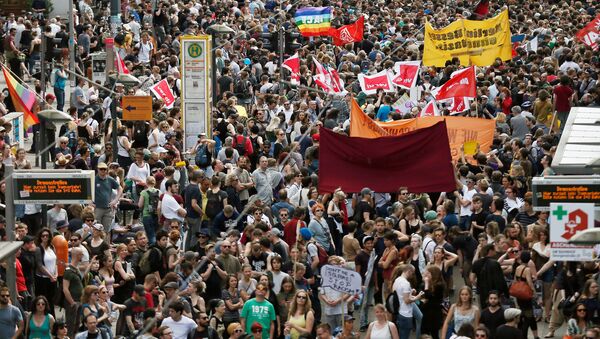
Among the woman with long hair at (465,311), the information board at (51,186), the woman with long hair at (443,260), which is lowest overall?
the woman with long hair at (465,311)

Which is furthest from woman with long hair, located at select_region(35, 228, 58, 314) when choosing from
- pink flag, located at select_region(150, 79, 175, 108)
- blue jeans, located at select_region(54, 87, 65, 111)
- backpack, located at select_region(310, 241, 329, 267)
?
blue jeans, located at select_region(54, 87, 65, 111)

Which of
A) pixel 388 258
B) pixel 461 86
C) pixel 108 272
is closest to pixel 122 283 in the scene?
pixel 108 272

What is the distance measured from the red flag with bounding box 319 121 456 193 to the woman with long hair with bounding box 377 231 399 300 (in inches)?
99.2

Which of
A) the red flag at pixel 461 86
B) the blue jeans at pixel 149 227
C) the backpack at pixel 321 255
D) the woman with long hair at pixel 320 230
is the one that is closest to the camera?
the backpack at pixel 321 255

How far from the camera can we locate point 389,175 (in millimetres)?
23797

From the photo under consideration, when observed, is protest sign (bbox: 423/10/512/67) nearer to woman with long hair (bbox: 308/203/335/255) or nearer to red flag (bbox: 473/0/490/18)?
red flag (bbox: 473/0/490/18)

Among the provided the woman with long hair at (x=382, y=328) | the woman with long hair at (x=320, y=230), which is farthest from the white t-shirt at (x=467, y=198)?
the woman with long hair at (x=382, y=328)

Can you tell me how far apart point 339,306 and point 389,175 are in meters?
4.26

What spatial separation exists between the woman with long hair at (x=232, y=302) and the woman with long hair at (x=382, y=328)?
176cm

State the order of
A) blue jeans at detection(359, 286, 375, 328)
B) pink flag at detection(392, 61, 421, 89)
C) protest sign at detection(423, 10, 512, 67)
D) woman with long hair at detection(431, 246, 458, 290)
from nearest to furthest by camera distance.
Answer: woman with long hair at detection(431, 246, 458, 290) → blue jeans at detection(359, 286, 375, 328) → pink flag at detection(392, 61, 421, 89) → protest sign at detection(423, 10, 512, 67)

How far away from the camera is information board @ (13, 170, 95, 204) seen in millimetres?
19594

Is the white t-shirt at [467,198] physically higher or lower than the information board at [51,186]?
lower

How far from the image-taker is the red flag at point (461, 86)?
96.3 feet

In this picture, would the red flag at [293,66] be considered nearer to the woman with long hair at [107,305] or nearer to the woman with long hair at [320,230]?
the woman with long hair at [320,230]
